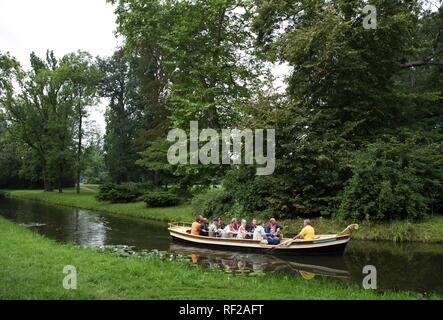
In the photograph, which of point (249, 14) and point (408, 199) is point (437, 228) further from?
point (249, 14)

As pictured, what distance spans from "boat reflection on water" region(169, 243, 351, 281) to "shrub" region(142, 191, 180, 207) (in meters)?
13.3

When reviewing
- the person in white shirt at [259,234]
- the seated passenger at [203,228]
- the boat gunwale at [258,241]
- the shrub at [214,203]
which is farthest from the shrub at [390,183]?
the shrub at [214,203]

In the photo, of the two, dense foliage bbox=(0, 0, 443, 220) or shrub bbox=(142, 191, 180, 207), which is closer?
dense foliage bbox=(0, 0, 443, 220)

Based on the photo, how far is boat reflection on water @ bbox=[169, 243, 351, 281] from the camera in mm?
13727

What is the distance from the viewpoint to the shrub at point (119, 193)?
119ft

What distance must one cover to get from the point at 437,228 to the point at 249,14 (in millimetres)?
17698

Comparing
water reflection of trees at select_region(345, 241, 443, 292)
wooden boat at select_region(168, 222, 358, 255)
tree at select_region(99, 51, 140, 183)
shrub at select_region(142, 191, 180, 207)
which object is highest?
tree at select_region(99, 51, 140, 183)

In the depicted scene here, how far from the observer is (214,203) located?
25875 millimetres

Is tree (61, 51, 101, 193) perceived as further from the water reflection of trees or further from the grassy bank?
the water reflection of trees

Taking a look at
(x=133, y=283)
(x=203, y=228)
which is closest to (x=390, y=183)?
(x=203, y=228)

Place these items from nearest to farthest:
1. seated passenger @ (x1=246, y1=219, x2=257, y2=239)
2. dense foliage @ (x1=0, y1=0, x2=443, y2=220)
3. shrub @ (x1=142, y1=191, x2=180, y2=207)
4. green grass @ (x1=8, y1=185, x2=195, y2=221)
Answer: seated passenger @ (x1=246, y1=219, x2=257, y2=239), dense foliage @ (x1=0, y1=0, x2=443, y2=220), green grass @ (x1=8, y1=185, x2=195, y2=221), shrub @ (x1=142, y1=191, x2=180, y2=207)

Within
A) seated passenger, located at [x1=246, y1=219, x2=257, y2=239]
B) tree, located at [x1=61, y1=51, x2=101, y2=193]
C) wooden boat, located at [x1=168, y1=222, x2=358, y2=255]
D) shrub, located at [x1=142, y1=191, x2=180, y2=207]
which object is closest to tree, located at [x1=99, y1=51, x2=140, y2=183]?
tree, located at [x1=61, y1=51, x2=101, y2=193]
